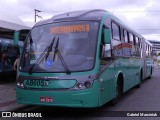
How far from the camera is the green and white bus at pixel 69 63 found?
788 centimetres

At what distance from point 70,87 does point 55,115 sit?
1486 mm

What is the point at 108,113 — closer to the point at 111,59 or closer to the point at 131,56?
the point at 111,59

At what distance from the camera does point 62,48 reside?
8.38 m

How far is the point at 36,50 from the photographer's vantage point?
8.70 metres

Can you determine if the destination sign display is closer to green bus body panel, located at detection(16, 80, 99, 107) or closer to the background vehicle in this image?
green bus body panel, located at detection(16, 80, 99, 107)

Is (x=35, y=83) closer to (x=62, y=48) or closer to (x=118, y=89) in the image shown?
(x=62, y=48)

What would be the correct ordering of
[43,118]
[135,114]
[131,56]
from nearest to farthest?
[43,118] → [135,114] → [131,56]

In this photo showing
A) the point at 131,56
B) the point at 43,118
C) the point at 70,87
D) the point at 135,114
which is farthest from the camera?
the point at 131,56

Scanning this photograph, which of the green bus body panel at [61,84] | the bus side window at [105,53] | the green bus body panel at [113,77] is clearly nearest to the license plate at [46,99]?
the green bus body panel at [61,84]

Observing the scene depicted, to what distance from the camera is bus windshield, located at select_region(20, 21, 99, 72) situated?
8.16 meters

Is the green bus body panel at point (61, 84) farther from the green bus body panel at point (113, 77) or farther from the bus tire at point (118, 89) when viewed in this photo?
the bus tire at point (118, 89)

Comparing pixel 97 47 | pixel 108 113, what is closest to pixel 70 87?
pixel 97 47

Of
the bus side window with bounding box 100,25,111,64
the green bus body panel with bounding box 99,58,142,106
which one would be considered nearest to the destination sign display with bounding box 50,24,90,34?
the bus side window with bounding box 100,25,111,64

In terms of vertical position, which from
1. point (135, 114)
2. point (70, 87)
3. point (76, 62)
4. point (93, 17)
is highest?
point (93, 17)
